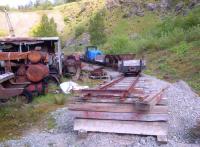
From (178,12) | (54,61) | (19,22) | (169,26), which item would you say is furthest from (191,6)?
(19,22)

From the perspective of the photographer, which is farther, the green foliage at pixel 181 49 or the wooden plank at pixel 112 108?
the green foliage at pixel 181 49

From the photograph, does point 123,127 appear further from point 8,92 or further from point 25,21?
point 25,21

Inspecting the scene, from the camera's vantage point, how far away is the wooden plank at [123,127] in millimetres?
7824

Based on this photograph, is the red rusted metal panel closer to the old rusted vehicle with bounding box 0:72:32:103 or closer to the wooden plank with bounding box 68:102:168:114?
the old rusted vehicle with bounding box 0:72:32:103

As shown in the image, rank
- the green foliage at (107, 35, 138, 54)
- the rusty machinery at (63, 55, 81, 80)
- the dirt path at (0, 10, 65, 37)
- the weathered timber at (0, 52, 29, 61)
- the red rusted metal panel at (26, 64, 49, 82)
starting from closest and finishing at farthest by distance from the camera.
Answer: the red rusted metal panel at (26, 64, 49, 82) < the weathered timber at (0, 52, 29, 61) < the rusty machinery at (63, 55, 81, 80) < the green foliage at (107, 35, 138, 54) < the dirt path at (0, 10, 65, 37)

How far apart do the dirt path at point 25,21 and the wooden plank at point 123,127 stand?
2598 inches

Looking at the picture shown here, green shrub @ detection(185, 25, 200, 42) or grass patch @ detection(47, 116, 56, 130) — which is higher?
green shrub @ detection(185, 25, 200, 42)

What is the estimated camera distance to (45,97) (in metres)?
13.2

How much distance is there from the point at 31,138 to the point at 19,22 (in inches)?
3087

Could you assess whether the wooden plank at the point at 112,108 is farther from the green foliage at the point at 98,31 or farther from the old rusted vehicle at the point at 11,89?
the green foliage at the point at 98,31

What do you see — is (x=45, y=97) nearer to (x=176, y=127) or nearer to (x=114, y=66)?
(x=176, y=127)

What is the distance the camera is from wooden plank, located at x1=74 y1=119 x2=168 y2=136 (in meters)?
7.82

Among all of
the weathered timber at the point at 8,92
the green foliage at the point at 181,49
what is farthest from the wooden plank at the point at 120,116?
the green foliage at the point at 181,49

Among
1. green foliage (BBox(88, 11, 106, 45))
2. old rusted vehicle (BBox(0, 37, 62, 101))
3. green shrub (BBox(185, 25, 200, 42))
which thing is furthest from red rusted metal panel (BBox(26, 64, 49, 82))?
green foliage (BBox(88, 11, 106, 45))
